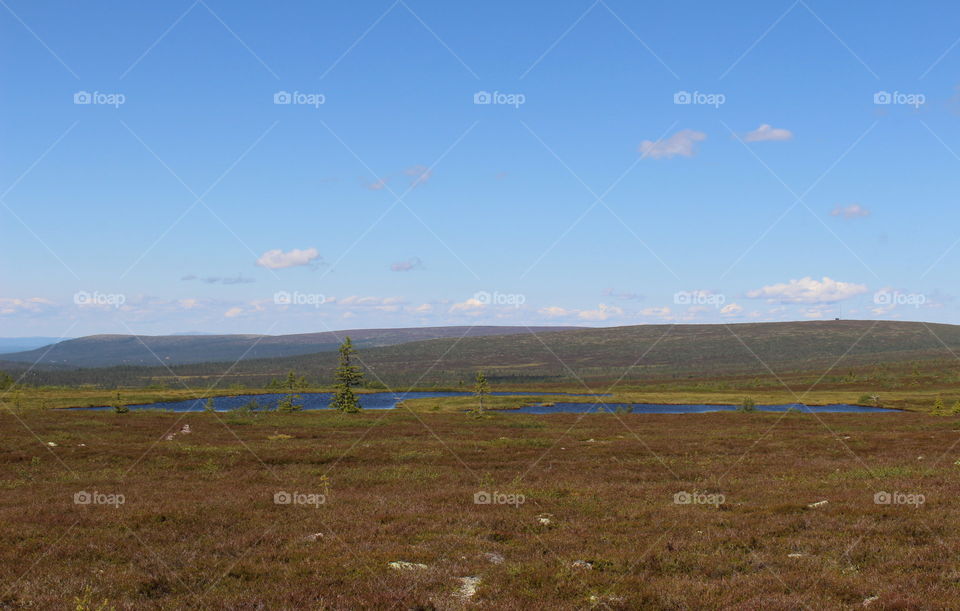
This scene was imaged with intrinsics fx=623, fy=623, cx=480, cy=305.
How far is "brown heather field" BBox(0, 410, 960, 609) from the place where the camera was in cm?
1009

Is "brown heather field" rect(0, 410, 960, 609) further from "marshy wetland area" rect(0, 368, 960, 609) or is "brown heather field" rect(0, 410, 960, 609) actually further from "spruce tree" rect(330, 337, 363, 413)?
"spruce tree" rect(330, 337, 363, 413)

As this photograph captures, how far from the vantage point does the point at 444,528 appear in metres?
15.0

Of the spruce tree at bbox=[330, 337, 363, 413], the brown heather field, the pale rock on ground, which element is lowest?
the pale rock on ground

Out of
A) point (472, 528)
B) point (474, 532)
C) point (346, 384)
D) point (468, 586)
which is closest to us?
point (468, 586)

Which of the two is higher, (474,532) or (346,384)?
(346,384)

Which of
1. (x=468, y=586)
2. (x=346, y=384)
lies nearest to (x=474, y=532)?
(x=468, y=586)

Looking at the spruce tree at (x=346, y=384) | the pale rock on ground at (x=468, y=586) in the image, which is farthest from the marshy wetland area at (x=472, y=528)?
the spruce tree at (x=346, y=384)

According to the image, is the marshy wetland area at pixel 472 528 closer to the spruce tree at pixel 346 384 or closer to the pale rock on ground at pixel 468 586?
the pale rock on ground at pixel 468 586

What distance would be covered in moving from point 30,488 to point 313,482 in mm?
9656

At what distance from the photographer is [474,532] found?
573 inches

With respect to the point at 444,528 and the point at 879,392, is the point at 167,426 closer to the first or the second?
the point at 444,528

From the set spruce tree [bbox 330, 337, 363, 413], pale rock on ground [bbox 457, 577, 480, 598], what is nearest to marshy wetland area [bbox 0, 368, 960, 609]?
pale rock on ground [bbox 457, 577, 480, 598]

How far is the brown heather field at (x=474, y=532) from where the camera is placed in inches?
397

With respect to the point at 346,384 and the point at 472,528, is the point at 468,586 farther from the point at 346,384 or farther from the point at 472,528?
the point at 346,384
